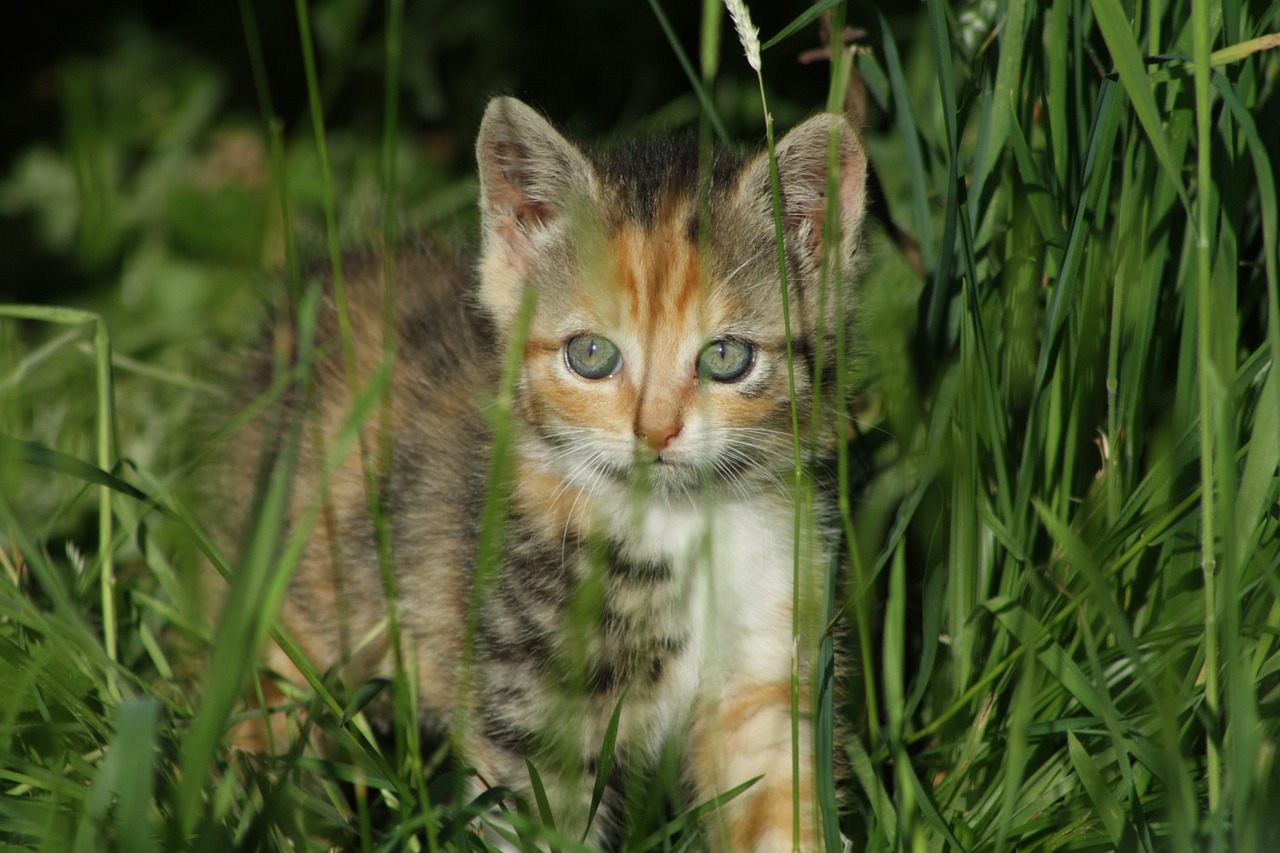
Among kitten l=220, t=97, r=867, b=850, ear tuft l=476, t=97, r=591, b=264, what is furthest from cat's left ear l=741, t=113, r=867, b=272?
ear tuft l=476, t=97, r=591, b=264

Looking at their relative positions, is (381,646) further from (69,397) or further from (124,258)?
(124,258)

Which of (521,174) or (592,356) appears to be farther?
(521,174)

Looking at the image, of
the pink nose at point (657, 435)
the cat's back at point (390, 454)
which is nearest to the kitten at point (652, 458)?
the pink nose at point (657, 435)

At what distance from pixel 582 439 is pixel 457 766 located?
1.79 ft

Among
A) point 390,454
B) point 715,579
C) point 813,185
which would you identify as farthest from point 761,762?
point 813,185

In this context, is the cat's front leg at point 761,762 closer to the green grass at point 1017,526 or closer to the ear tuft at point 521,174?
the green grass at point 1017,526

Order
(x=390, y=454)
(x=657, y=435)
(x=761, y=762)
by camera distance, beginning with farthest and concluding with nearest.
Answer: (x=390, y=454) < (x=761, y=762) < (x=657, y=435)

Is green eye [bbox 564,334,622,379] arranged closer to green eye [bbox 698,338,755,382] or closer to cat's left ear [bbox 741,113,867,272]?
green eye [bbox 698,338,755,382]

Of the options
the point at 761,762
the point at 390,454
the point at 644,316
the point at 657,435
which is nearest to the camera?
the point at 657,435

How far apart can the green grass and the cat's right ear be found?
0.84 feet

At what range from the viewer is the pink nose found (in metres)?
1.83

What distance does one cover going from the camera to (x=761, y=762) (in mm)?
2070

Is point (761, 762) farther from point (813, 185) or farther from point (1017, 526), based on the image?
point (813, 185)

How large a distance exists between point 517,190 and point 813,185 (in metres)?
0.52
